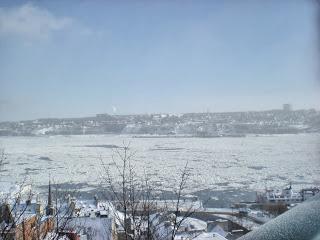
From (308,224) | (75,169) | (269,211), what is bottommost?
(269,211)

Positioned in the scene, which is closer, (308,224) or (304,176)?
(308,224)

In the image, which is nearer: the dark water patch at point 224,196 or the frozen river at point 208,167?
the dark water patch at point 224,196

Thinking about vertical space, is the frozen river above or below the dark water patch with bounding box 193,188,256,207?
above

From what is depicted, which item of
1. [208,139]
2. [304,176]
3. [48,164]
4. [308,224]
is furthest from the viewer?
[208,139]

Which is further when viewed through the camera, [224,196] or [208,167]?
[208,167]

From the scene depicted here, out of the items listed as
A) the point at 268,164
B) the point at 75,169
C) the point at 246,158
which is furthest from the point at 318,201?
the point at 246,158

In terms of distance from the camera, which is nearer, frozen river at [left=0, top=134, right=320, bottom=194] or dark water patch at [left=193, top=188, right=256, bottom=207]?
dark water patch at [left=193, top=188, right=256, bottom=207]

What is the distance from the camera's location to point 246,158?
2227cm

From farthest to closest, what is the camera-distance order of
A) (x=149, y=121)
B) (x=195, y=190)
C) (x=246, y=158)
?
(x=149, y=121) < (x=246, y=158) < (x=195, y=190)

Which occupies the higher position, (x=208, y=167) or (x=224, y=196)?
(x=208, y=167)

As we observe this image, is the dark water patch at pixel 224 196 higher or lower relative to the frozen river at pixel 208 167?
lower

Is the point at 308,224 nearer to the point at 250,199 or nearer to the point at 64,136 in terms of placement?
the point at 250,199

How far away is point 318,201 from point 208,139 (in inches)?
1302

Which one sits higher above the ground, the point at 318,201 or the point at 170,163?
the point at 318,201
